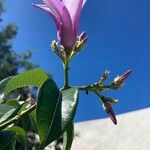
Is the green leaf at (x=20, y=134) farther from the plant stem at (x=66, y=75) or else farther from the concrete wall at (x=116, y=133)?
the concrete wall at (x=116, y=133)

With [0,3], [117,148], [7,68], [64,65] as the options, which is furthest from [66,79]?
[117,148]

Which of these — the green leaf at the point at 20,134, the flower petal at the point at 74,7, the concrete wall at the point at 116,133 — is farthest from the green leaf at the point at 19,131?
the concrete wall at the point at 116,133

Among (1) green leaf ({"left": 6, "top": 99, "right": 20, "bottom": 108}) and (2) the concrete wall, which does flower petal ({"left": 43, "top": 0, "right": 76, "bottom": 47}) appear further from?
(2) the concrete wall

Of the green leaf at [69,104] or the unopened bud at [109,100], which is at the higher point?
the green leaf at [69,104]

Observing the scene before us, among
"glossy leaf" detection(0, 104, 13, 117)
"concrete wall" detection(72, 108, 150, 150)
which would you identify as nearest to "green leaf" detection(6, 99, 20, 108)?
"glossy leaf" detection(0, 104, 13, 117)

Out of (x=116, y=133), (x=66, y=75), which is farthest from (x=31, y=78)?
(x=116, y=133)

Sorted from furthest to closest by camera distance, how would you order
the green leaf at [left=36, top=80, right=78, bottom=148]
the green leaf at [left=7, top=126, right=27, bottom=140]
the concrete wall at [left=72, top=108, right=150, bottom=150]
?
1. the concrete wall at [left=72, top=108, right=150, bottom=150]
2. the green leaf at [left=7, top=126, right=27, bottom=140]
3. the green leaf at [left=36, top=80, right=78, bottom=148]
